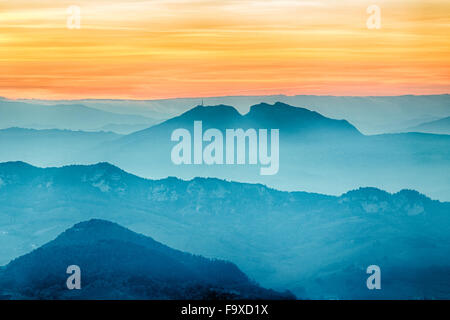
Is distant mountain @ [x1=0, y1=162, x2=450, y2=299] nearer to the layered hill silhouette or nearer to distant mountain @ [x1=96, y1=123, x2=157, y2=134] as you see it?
the layered hill silhouette

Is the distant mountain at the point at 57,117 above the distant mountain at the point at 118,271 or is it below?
above

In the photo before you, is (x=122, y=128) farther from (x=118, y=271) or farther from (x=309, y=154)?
(x=309, y=154)

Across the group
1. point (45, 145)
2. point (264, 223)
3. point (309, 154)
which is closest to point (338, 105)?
point (309, 154)

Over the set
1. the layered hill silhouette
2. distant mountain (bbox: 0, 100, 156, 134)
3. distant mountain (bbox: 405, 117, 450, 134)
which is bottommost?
the layered hill silhouette

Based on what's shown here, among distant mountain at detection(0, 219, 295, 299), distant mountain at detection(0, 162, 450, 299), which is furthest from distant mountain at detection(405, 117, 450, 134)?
distant mountain at detection(0, 219, 295, 299)
